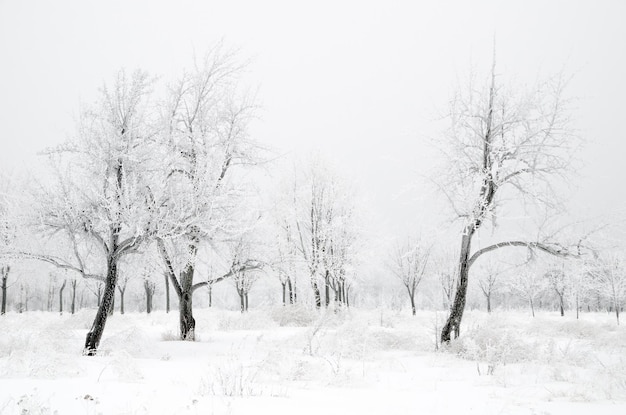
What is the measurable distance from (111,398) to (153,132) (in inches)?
310

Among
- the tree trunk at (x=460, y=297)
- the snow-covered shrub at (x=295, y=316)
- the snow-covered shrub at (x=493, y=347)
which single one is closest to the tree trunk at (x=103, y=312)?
the snow-covered shrub at (x=493, y=347)

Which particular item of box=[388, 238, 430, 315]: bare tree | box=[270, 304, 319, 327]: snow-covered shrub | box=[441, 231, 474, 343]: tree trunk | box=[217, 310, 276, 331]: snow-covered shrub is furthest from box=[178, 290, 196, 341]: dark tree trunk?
box=[388, 238, 430, 315]: bare tree

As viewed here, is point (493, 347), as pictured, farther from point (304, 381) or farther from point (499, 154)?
point (499, 154)

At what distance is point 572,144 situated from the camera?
35.6 ft

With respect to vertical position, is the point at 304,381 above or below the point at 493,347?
above

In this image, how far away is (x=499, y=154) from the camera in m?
11.1

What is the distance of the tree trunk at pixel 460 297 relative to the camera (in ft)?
37.2

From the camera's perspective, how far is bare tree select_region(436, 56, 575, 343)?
35.8ft

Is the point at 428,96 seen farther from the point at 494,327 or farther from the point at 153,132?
the point at 153,132

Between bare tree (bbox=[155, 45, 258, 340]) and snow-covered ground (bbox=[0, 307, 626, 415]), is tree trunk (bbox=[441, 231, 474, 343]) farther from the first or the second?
bare tree (bbox=[155, 45, 258, 340])

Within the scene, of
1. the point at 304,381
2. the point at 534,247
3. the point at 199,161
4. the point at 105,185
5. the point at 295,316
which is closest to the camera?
the point at 304,381

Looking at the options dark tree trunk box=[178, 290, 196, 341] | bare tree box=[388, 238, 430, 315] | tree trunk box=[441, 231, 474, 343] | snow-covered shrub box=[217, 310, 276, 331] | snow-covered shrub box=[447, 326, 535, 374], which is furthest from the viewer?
bare tree box=[388, 238, 430, 315]

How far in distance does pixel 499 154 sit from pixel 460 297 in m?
4.19

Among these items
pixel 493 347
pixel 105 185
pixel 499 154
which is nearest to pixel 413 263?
pixel 499 154
